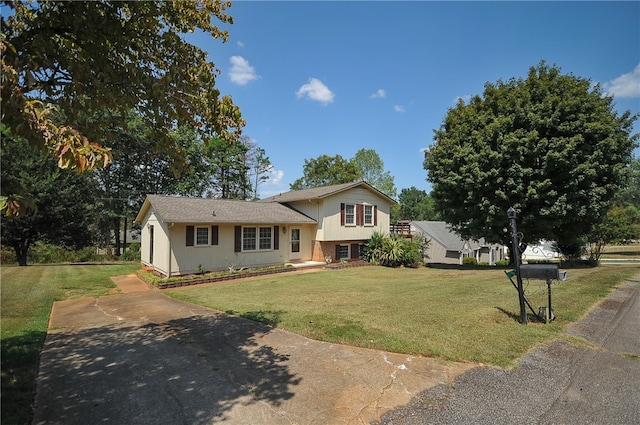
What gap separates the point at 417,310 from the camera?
327 inches

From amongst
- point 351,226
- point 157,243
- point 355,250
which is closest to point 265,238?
point 157,243

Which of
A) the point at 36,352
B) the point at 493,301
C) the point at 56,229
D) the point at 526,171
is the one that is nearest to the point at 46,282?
the point at 36,352

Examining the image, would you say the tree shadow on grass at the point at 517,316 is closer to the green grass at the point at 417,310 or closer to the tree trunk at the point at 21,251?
the green grass at the point at 417,310

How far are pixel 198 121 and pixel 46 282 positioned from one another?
13893mm

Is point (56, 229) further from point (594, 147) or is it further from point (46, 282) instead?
point (594, 147)

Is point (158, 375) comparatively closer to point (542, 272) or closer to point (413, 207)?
point (542, 272)

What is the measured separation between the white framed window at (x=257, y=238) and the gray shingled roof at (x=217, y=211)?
70 centimetres

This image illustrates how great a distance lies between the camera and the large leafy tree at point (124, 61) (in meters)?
3.76

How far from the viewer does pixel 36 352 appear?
18.9ft

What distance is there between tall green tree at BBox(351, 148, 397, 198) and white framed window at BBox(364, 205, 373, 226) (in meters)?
21.3

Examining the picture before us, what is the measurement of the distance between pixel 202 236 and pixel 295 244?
20.8 ft

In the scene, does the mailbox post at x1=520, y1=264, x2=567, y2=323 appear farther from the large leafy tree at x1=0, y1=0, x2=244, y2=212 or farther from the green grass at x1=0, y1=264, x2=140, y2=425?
the green grass at x1=0, y1=264, x2=140, y2=425

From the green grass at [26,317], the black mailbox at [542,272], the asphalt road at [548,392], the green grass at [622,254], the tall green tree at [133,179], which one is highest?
the tall green tree at [133,179]

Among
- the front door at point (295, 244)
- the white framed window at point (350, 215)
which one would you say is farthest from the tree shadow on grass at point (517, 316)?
the white framed window at point (350, 215)
